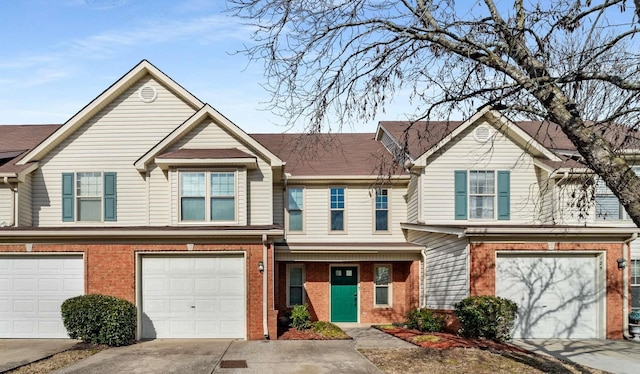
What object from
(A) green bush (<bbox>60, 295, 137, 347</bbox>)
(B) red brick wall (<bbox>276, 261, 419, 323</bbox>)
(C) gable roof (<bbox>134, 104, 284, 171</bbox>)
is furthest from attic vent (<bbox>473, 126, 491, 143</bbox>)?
(A) green bush (<bbox>60, 295, 137, 347</bbox>)

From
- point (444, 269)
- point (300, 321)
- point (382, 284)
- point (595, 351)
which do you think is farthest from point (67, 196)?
point (595, 351)

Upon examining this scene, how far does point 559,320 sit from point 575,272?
4.98 ft

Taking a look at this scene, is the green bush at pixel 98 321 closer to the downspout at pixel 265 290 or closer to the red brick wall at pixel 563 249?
the downspout at pixel 265 290

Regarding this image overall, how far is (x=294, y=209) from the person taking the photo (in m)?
20.8

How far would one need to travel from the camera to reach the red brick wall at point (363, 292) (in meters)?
20.7

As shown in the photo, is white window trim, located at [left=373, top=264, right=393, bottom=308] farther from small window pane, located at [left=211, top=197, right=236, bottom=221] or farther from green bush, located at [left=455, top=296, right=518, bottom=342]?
small window pane, located at [left=211, top=197, right=236, bottom=221]

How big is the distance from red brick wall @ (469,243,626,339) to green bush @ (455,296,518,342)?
0.60 m

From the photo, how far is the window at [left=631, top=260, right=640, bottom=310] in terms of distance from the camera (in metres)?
19.0

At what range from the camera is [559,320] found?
53.7 feet

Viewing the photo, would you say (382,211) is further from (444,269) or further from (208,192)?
(208,192)

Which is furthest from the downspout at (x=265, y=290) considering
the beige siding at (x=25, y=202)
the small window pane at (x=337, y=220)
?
the beige siding at (x=25, y=202)

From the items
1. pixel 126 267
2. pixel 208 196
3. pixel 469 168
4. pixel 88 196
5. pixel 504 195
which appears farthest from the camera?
pixel 469 168

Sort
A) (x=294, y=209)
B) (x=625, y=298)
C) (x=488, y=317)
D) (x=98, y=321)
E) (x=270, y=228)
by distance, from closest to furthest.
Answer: (x=98, y=321) → (x=488, y=317) → (x=270, y=228) → (x=625, y=298) → (x=294, y=209)

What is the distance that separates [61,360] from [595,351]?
13.2 metres
